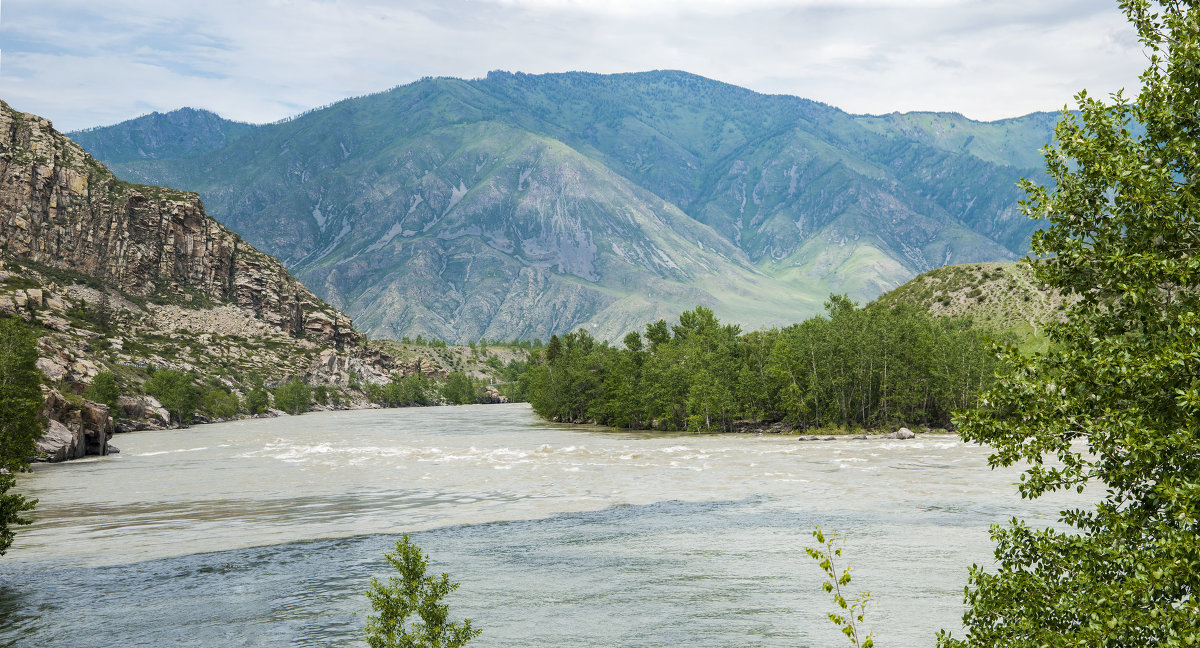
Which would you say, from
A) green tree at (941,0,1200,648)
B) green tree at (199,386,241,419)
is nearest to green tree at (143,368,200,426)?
green tree at (199,386,241,419)

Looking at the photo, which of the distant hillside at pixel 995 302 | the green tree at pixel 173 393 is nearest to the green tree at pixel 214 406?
the green tree at pixel 173 393

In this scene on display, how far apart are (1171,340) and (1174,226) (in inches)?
74.1

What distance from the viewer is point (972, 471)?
64.6 m

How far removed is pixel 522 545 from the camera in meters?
41.1

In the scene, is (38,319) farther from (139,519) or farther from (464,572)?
(464,572)

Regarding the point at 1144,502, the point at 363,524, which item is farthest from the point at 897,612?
the point at 363,524

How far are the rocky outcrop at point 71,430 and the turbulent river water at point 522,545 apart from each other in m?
8.43

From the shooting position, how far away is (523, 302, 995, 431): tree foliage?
11662 cm

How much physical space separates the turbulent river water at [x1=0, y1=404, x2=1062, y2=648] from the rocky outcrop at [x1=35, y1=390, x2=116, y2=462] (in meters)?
8.43

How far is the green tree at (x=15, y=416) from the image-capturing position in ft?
103

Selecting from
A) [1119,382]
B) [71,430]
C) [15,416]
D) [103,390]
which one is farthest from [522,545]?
[103,390]

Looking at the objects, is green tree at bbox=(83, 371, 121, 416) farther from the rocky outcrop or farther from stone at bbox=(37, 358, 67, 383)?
the rocky outcrop

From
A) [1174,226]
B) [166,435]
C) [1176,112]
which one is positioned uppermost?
[1176,112]

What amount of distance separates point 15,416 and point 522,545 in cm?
4114
